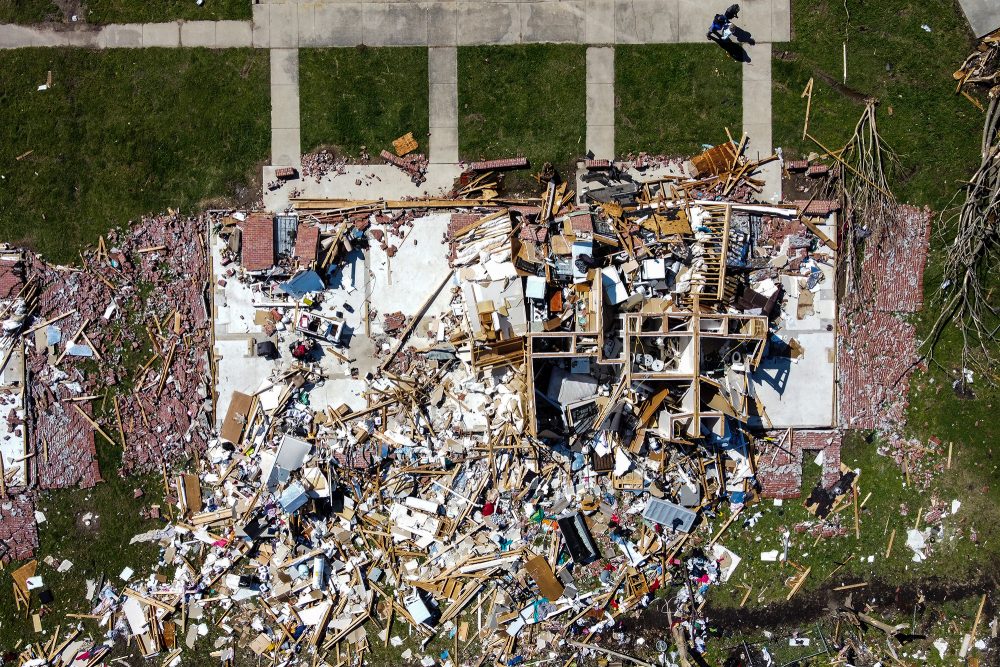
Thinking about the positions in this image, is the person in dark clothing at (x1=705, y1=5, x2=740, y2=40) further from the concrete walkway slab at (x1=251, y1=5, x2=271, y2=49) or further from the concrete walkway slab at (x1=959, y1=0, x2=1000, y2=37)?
the concrete walkway slab at (x1=251, y1=5, x2=271, y2=49)

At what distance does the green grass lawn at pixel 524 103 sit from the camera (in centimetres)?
1464

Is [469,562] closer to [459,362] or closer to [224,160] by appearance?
[459,362]

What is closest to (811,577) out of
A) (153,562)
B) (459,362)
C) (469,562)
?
(469,562)

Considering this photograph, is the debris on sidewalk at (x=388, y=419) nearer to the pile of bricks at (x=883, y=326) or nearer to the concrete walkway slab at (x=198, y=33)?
the pile of bricks at (x=883, y=326)

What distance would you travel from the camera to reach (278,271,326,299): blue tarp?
46.3ft

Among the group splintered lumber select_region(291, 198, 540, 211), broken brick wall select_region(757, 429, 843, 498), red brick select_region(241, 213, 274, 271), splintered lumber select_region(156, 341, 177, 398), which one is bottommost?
broken brick wall select_region(757, 429, 843, 498)

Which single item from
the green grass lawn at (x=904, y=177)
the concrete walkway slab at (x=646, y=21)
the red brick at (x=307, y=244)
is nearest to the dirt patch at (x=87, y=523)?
the red brick at (x=307, y=244)

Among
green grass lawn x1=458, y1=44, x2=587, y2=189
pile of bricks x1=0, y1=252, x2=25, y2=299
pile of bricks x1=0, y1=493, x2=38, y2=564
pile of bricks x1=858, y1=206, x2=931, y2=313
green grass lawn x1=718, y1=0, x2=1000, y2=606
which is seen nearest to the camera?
pile of bricks x1=0, y1=252, x2=25, y2=299

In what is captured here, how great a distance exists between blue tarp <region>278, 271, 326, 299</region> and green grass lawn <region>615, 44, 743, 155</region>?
684 centimetres

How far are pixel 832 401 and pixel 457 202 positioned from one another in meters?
9.04

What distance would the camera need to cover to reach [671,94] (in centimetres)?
1472

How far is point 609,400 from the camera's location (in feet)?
45.7

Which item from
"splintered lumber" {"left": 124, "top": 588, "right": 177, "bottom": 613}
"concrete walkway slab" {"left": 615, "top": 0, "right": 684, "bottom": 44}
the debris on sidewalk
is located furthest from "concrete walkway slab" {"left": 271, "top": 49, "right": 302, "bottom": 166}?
"splintered lumber" {"left": 124, "top": 588, "right": 177, "bottom": 613}

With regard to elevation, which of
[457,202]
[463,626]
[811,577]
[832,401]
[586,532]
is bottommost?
[463,626]
